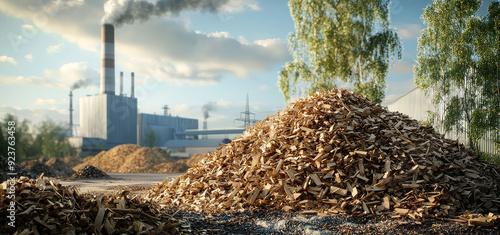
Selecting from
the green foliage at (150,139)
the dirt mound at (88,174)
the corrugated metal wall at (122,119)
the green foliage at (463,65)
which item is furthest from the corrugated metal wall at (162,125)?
the green foliage at (463,65)

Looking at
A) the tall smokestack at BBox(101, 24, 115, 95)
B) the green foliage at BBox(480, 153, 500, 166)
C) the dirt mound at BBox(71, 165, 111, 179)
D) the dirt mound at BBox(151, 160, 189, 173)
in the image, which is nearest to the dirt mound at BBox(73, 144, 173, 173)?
the dirt mound at BBox(151, 160, 189, 173)

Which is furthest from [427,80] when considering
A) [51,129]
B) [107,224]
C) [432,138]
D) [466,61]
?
[51,129]

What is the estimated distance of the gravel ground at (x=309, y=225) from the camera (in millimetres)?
3816

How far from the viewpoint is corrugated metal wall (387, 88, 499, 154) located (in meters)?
12.9

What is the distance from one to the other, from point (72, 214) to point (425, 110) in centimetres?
1546

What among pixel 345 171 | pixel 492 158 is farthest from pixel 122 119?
pixel 345 171

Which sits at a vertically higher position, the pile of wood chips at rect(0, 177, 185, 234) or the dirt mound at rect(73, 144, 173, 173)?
the pile of wood chips at rect(0, 177, 185, 234)

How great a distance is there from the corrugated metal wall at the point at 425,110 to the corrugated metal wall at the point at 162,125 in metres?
34.3

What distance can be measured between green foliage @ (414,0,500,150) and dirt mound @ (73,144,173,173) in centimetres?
1421

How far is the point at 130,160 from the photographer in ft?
60.8

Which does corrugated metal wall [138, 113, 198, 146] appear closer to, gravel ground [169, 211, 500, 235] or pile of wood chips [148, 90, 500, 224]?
pile of wood chips [148, 90, 500, 224]

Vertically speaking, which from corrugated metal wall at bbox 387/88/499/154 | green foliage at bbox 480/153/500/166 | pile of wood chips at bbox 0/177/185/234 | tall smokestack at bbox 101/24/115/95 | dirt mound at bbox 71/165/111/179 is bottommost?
dirt mound at bbox 71/165/111/179

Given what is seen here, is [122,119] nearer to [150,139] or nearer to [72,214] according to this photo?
[150,139]

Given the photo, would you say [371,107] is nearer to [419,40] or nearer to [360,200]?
[360,200]
